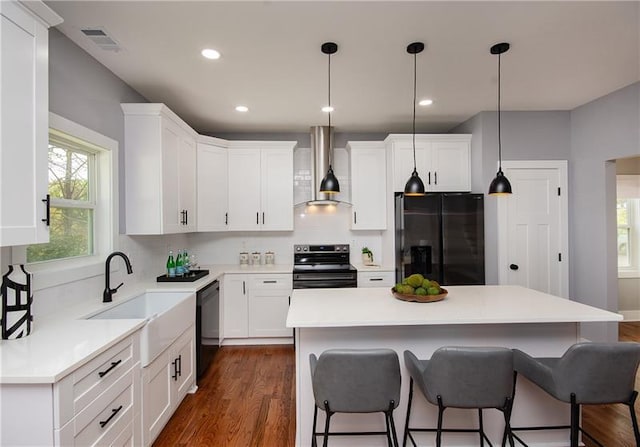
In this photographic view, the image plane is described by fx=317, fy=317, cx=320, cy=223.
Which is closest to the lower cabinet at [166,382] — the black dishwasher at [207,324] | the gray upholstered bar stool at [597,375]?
the black dishwasher at [207,324]

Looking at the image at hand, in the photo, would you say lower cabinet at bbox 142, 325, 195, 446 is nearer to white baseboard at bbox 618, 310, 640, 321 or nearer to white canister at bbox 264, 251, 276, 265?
white canister at bbox 264, 251, 276, 265

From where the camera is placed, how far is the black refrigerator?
3.53 m

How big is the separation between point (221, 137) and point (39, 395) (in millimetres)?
3702

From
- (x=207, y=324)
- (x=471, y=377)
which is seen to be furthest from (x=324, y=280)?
(x=471, y=377)

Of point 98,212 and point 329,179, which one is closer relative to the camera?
point 329,179

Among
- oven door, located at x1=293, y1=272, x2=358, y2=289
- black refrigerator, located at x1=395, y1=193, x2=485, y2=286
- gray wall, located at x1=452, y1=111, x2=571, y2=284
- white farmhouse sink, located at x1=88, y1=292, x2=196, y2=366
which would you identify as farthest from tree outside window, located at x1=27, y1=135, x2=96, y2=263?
gray wall, located at x1=452, y1=111, x2=571, y2=284

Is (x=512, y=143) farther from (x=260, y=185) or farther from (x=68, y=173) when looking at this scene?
(x=68, y=173)

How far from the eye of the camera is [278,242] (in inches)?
176

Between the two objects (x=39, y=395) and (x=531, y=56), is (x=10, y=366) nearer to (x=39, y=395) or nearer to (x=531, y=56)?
(x=39, y=395)

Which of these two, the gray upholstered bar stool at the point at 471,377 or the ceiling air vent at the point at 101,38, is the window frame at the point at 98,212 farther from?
the gray upholstered bar stool at the point at 471,377

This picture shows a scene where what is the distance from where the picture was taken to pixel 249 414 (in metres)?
2.48

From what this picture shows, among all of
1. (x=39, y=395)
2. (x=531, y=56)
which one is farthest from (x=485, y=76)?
(x=39, y=395)

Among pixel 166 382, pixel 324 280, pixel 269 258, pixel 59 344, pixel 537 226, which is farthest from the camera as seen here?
pixel 269 258

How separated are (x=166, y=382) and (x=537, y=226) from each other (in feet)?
13.2
